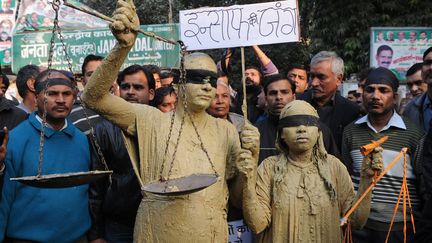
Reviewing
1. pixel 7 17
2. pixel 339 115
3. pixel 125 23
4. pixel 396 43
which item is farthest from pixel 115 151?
pixel 7 17

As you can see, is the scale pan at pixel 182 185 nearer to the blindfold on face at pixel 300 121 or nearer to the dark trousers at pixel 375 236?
the blindfold on face at pixel 300 121

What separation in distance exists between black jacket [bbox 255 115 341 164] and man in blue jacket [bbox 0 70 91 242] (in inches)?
56.0

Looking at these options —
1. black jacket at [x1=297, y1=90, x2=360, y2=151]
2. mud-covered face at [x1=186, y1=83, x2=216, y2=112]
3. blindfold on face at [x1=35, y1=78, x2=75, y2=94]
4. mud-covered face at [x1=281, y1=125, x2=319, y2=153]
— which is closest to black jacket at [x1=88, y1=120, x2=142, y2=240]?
blindfold on face at [x1=35, y1=78, x2=75, y2=94]

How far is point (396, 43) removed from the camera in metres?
10.9

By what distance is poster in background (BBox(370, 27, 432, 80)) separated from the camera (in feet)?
35.7

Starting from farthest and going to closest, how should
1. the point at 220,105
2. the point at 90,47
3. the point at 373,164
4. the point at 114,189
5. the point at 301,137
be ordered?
the point at 90,47 < the point at 220,105 < the point at 114,189 < the point at 301,137 < the point at 373,164

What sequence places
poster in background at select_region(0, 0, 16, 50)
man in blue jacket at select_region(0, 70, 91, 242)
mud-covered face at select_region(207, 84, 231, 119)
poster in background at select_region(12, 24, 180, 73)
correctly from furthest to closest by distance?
poster in background at select_region(0, 0, 16, 50) → poster in background at select_region(12, 24, 180, 73) → mud-covered face at select_region(207, 84, 231, 119) → man in blue jacket at select_region(0, 70, 91, 242)

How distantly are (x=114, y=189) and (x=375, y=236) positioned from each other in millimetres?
2027

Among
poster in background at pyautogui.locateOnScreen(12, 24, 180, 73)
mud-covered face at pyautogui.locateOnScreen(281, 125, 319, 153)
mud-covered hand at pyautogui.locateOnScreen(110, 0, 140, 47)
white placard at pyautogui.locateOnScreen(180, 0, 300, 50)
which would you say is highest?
poster in background at pyautogui.locateOnScreen(12, 24, 180, 73)

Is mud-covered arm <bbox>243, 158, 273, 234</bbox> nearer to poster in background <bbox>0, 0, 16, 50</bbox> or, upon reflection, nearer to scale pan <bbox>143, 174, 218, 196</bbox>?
scale pan <bbox>143, 174, 218, 196</bbox>

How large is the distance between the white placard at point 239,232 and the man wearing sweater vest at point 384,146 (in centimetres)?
84

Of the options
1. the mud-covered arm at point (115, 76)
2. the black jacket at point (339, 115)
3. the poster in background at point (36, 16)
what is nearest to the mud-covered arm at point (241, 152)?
the mud-covered arm at point (115, 76)

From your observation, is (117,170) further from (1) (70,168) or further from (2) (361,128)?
(2) (361,128)

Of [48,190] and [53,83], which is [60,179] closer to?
[48,190]
